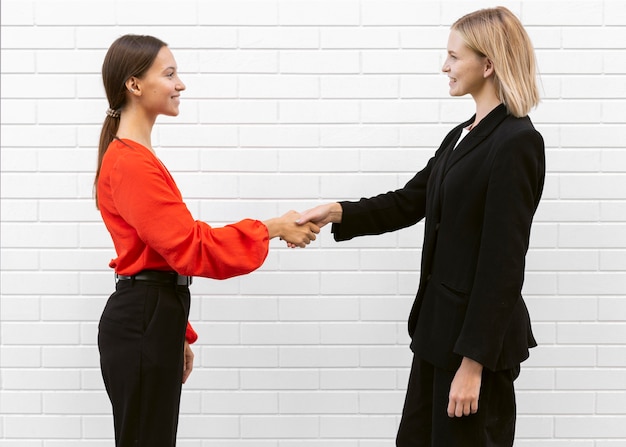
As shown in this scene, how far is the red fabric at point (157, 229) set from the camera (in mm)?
2055

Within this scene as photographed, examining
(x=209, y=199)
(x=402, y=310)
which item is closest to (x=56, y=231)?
(x=209, y=199)

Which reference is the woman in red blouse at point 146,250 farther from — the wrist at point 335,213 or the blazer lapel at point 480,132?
the blazer lapel at point 480,132

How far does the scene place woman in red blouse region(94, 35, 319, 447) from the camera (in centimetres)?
207

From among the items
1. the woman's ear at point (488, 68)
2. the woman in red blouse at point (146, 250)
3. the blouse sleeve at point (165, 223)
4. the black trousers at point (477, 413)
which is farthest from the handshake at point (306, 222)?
the woman's ear at point (488, 68)

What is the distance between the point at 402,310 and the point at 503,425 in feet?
3.77

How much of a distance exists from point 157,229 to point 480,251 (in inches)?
35.3

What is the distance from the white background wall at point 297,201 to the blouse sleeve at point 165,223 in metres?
1.01

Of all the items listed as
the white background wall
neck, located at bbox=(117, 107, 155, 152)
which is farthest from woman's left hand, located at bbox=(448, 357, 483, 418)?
the white background wall

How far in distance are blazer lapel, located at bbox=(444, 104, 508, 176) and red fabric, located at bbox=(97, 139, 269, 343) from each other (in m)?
0.65

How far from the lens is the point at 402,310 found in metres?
3.21

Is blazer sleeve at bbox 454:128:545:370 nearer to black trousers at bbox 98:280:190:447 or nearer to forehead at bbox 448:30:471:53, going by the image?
forehead at bbox 448:30:471:53

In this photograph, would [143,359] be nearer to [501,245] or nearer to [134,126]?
[134,126]

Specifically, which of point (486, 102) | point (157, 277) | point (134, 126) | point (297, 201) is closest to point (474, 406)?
point (486, 102)

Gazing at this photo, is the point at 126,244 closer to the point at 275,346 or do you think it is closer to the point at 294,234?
the point at 294,234
